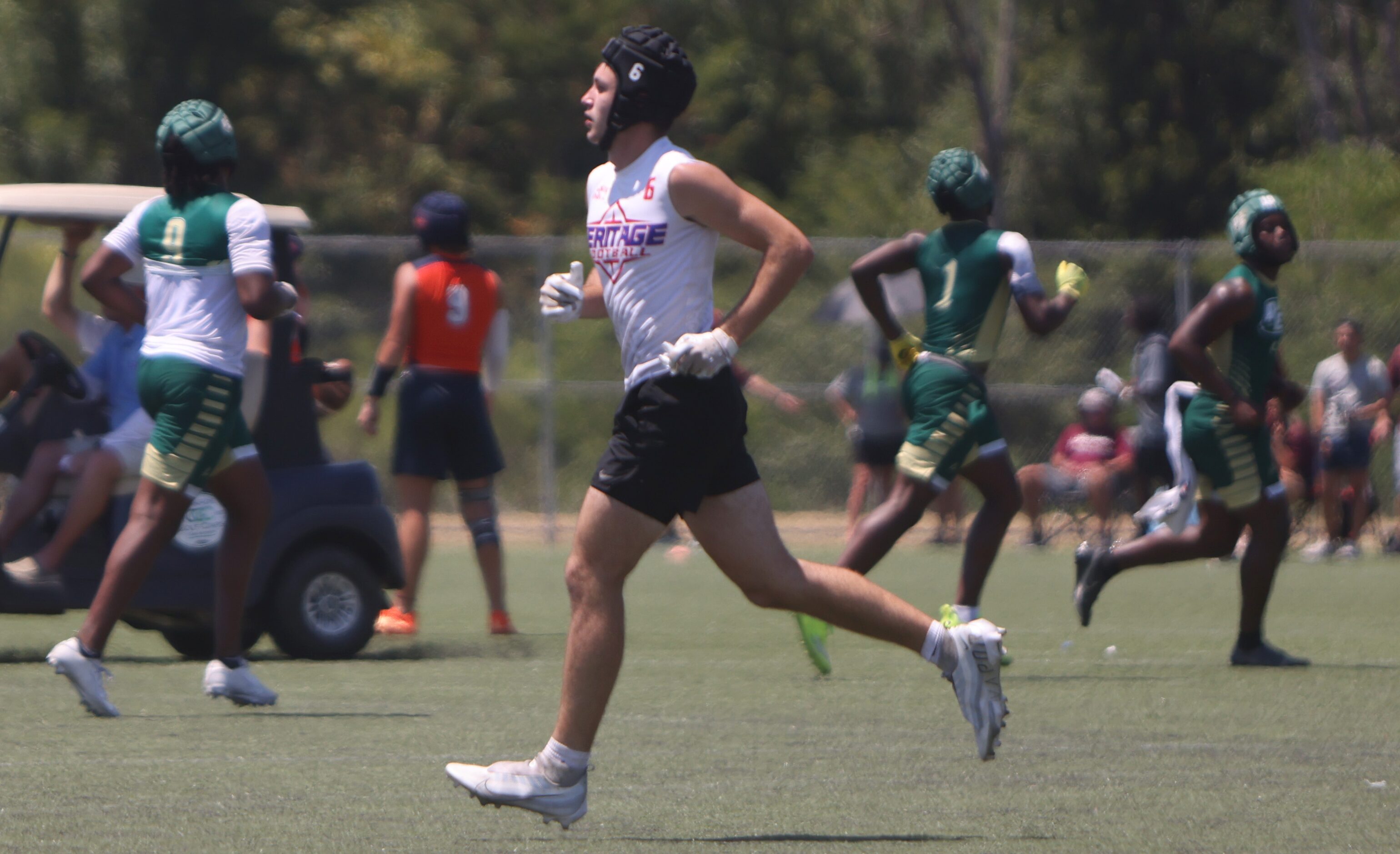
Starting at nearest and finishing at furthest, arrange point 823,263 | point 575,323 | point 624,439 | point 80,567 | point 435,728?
point 624,439 → point 435,728 → point 80,567 → point 575,323 → point 823,263

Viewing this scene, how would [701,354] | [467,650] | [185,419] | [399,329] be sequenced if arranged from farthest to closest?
[399,329], [467,650], [185,419], [701,354]

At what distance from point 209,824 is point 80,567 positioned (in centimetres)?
379

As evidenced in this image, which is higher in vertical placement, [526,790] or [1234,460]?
[1234,460]

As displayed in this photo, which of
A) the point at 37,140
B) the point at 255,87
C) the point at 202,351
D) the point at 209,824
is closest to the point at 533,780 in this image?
the point at 209,824

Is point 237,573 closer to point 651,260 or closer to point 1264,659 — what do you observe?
point 651,260

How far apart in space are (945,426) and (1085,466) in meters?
9.86

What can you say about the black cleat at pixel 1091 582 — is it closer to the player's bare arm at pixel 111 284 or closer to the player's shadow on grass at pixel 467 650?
the player's shadow on grass at pixel 467 650

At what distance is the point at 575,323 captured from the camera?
21.5 m

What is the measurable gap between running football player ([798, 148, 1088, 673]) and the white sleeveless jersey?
310 centimetres

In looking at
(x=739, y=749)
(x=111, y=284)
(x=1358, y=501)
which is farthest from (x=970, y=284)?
(x=1358, y=501)

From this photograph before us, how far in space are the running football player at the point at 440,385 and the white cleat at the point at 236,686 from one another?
2.66 metres

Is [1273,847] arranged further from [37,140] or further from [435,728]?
[37,140]

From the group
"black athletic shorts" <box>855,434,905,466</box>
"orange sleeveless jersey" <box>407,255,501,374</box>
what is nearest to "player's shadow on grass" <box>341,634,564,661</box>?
"orange sleeveless jersey" <box>407,255,501,374</box>

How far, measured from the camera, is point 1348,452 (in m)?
16.5
